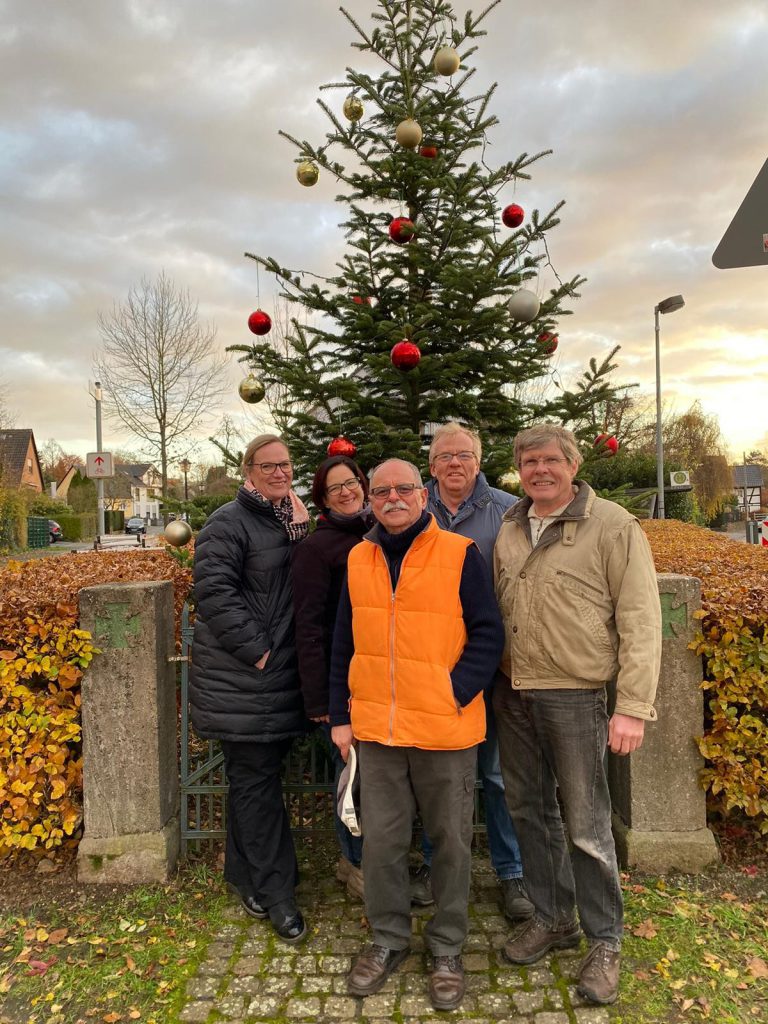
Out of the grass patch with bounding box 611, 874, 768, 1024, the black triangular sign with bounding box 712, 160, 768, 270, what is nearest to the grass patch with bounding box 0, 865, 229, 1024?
the grass patch with bounding box 611, 874, 768, 1024

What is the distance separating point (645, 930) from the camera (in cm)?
296

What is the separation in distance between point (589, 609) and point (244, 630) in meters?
1.47

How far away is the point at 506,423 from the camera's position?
507 cm

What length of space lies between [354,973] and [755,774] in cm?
217

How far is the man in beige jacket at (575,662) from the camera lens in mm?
2523

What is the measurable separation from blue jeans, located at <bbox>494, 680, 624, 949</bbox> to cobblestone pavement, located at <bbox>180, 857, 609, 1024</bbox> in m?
0.26

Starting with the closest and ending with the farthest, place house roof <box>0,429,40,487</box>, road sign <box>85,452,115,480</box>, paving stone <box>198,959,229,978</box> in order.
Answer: paving stone <box>198,959,229,978</box>, road sign <box>85,452,115,480</box>, house roof <box>0,429,40,487</box>

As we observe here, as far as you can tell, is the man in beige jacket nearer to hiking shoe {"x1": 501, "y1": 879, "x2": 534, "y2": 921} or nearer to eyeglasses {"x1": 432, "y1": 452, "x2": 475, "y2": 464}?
hiking shoe {"x1": 501, "y1": 879, "x2": 534, "y2": 921}

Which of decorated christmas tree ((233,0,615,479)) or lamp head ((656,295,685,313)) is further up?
lamp head ((656,295,685,313))

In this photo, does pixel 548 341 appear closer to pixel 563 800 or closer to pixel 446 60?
pixel 446 60

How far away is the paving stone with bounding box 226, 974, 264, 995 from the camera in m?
2.67

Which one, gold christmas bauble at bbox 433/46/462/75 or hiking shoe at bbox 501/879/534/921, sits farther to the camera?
gold christmas bauble at bbox 433/46/462/75

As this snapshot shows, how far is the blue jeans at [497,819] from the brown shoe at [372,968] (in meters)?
0.51

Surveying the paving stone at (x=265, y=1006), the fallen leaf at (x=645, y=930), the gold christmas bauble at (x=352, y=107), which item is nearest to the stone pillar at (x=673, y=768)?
the fallen leaf at (x=645, y=930)
